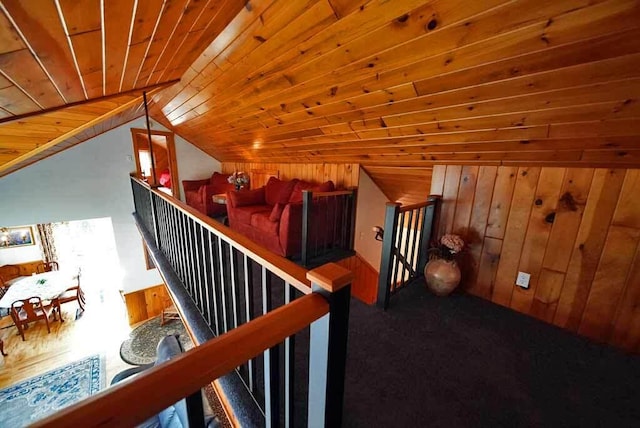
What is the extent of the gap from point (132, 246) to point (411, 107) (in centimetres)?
590

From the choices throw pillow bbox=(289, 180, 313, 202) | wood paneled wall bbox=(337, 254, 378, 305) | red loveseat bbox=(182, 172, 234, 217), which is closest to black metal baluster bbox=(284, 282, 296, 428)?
wood paneled wall bbox=(337, 254, 378, 305)

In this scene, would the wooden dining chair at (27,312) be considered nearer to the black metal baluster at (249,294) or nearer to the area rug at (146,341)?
the area rug at (146,341)

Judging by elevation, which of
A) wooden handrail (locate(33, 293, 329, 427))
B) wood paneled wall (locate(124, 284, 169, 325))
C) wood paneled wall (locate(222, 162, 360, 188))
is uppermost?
wood paneled wall (locate(222, 162, 360, 188))

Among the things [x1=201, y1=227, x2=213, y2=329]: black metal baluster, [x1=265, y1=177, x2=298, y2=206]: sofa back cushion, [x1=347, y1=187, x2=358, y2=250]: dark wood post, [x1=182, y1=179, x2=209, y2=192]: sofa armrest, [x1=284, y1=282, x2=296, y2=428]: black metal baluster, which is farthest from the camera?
[x1=182, y1=179, x2=209, y2=192]: sofa armrest

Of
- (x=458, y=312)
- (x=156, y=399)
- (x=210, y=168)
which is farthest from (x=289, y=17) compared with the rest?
(x=210, y=168)

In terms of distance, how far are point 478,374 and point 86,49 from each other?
2702 millimetres

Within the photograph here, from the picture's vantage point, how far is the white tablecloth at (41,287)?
4340 millimetres

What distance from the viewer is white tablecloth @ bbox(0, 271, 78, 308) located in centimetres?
434

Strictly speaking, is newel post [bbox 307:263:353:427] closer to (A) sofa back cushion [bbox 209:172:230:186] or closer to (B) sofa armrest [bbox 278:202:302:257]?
(B) sofa armrest [bbox 278:202:302:257]

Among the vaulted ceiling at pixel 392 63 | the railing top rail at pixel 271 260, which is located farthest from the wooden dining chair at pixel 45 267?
the railing top rail at pixel 271 260

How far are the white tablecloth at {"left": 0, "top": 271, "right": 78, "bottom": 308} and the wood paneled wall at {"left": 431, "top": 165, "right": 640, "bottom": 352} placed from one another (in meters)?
7.01

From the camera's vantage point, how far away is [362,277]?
3.32 metres

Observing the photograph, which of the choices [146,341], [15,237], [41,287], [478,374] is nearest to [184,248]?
[478,374]

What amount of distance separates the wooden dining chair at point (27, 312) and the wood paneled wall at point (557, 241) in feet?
23.4
